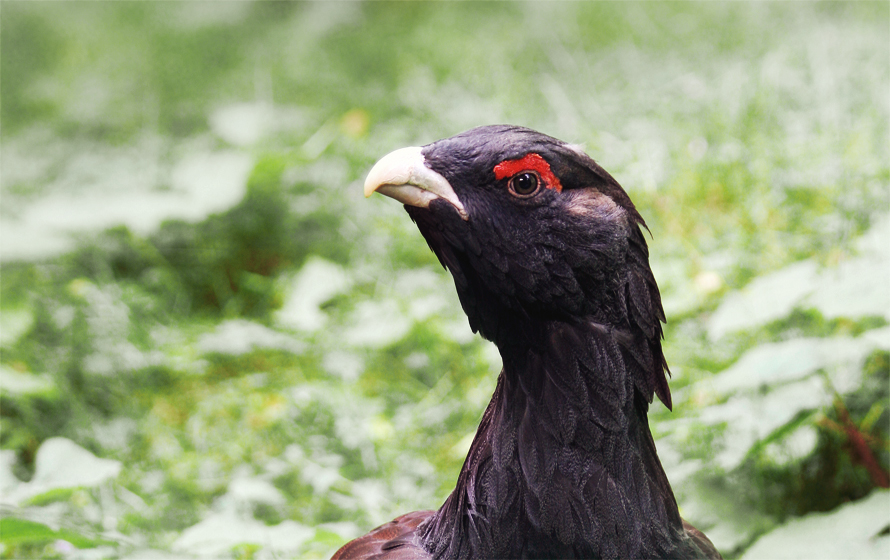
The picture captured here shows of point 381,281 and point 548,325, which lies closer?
point 548,325

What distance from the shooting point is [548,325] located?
5.32 feet

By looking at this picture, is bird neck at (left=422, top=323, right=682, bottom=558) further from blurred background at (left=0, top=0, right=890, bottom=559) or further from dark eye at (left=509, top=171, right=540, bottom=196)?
blurred background at (left=0, top=0, right=890, bottom=559)

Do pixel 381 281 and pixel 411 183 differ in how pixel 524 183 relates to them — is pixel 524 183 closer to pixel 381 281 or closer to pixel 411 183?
pixel 411 183

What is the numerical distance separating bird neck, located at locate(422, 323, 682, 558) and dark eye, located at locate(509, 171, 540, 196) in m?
0.27

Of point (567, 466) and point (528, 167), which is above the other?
point (528, 167)

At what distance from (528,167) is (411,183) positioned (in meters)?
0.23

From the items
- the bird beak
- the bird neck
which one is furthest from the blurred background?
the bird beak

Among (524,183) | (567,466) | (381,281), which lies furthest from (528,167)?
(381,281)

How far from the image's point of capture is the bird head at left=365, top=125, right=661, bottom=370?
1.56 metres

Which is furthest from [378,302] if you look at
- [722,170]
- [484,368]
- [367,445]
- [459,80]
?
[459,80]

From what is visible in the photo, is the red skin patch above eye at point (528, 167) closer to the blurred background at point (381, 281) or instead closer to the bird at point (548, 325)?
the bird at point (548, 325)

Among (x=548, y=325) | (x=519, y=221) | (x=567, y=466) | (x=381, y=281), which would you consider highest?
(x=381, y=281)

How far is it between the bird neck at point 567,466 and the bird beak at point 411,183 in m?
0.34

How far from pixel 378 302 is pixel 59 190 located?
8.83 feet
